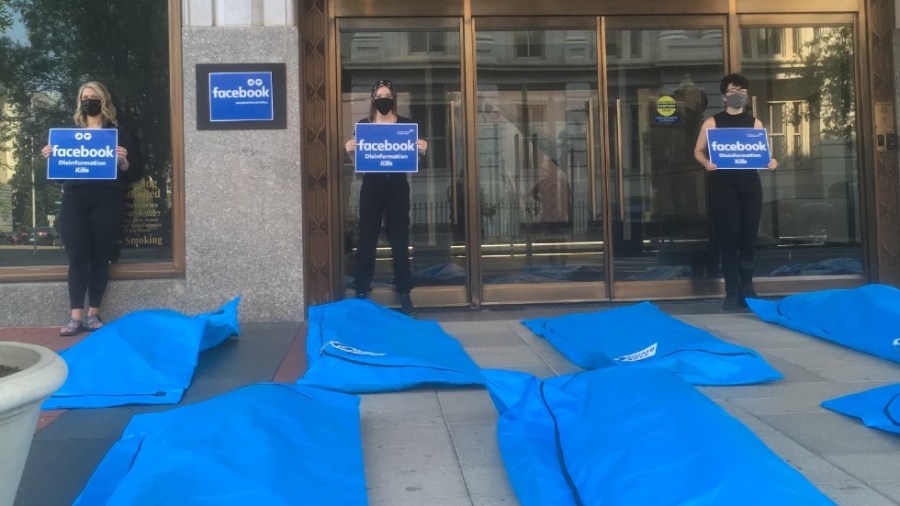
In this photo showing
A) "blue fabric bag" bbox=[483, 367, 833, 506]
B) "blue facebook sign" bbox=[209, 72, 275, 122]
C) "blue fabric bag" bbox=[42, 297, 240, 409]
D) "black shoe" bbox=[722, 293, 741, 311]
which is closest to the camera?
"blue fabric bag" bbox=[483, 367, 833, 506]

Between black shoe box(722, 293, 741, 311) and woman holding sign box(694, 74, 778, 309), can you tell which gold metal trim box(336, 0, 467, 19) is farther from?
black shoe box(722, 293, 741, 311)

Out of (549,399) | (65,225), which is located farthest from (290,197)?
(549,399)

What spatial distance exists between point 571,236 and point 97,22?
4.56 m

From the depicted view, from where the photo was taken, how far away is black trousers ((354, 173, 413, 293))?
6.98 meters

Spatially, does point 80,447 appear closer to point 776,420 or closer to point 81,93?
point 776,420

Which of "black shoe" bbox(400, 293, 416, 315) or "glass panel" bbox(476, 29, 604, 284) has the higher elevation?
"glass panel" bbox(476, 29, 604, 284)

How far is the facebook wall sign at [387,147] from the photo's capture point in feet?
22.1

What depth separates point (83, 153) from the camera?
634 centimetres

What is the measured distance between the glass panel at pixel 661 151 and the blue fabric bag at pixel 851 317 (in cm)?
155

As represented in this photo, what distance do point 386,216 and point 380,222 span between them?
83 mm

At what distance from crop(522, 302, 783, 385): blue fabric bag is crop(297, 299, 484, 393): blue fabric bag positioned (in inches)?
28.9

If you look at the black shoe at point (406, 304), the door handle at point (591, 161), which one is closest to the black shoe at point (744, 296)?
the door handle at point (591, 161)

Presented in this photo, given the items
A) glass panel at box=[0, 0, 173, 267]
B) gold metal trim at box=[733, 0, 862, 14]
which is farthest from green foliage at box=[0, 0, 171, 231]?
gold metal trim at box=[733, 0, 862, 14]

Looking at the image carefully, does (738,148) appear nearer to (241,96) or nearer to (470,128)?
(470,128)
